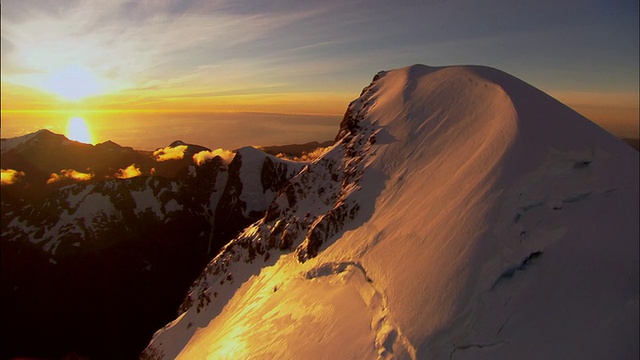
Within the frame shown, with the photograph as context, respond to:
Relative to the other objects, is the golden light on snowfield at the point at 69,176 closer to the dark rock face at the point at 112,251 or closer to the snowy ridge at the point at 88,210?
the dark rock face at the point at 112,251

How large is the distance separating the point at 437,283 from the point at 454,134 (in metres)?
14.4

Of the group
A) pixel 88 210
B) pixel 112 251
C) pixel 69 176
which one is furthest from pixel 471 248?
pixel 69 176

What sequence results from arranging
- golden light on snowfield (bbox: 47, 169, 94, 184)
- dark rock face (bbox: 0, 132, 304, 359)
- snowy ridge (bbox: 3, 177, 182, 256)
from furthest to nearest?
golden light on snowfield (bbox: 47, 169, 94, 184) → snowy ridge (bbox: 3, 177, 182, 256) → dark rock face (bbox: 0, 132, 304, 359)

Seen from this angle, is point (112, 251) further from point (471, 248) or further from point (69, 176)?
point (471, 248)

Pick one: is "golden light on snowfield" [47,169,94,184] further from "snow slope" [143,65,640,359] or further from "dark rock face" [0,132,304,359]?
"snow slope" [143,65,640,359]

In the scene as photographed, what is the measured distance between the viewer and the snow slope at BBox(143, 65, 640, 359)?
11.6 m

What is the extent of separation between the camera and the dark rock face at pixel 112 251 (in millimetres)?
93375

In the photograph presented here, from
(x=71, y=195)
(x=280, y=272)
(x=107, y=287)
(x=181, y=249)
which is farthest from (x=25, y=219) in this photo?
(x=280, y=272)

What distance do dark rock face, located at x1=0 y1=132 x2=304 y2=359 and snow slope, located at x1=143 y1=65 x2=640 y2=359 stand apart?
86.7 m

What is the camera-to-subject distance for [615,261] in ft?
40.6

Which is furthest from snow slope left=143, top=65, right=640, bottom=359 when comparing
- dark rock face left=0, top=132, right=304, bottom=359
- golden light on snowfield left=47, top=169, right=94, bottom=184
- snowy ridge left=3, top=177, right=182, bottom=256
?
golden light on snowfield left=47, top=169, right=94, bottom=184

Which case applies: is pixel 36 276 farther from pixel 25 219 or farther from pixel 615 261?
pixel 615 261

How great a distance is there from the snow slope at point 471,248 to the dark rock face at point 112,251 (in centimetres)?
8671

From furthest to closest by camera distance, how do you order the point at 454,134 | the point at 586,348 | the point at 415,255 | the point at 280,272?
the point at 280,272, the point at 454,134, the point at 415,255, the point at 586,348
